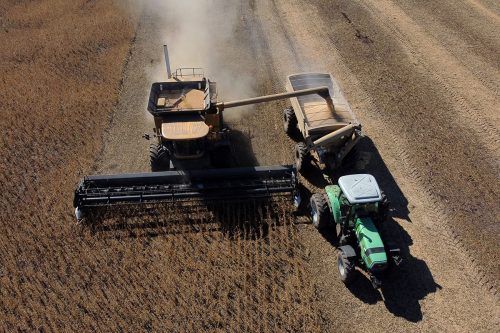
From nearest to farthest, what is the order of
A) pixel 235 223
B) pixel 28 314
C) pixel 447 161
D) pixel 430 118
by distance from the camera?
1. pixel 28 314
2. pixel 235 223
3. pixel 447 161
4. pixel 430 118

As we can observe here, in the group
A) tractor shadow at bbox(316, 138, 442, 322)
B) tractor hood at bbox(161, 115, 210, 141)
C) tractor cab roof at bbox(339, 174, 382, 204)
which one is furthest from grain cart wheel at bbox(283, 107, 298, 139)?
tractor cab roof at bbox(339, 174, 382, 204)

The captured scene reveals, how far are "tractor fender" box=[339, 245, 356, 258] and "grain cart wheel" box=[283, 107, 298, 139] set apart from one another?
608cm

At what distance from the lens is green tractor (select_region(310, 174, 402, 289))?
401 inches

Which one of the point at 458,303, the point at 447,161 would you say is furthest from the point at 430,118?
the point at 458,303

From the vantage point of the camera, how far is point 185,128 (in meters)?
12.5

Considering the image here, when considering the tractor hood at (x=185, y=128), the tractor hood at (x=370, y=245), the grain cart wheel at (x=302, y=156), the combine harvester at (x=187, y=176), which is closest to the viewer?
the tractor hood at (x=370, y=245)

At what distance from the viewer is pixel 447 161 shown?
48.5ft

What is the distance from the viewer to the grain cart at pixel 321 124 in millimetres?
12730

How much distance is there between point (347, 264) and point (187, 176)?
5.54 metres

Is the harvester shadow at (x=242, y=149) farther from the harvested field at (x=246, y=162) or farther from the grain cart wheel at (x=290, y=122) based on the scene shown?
the grain cart wheel at (x=290, y=122)

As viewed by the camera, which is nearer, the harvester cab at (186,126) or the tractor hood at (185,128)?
the tractor hood at (185,128)

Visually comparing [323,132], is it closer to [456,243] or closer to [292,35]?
[456,243]

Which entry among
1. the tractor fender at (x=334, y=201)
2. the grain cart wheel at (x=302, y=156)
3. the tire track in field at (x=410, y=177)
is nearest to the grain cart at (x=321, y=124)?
the grain cart wheel at (x=302, y=156)

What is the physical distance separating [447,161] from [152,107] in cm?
1072
